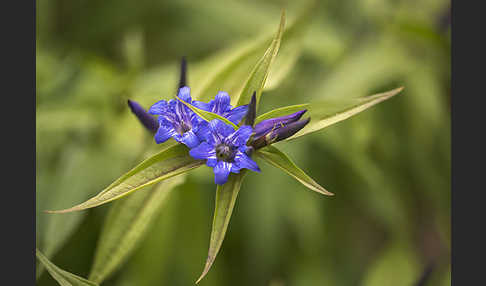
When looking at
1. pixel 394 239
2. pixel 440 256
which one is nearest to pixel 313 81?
pixel 394 239

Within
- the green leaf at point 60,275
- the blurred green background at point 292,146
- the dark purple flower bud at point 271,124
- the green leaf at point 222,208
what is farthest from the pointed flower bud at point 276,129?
the blurred green background at point 292,146

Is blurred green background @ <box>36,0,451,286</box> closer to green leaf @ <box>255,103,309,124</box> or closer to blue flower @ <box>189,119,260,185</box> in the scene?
green leaf @ <box>255,103,309,124</box>

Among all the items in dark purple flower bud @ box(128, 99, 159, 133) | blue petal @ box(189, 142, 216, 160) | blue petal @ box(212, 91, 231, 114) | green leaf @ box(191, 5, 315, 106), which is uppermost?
green leaf @ box(191, 5, 315, 106)

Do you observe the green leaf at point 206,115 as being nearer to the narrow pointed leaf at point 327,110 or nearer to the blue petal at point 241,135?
the blue petal at point 241,135

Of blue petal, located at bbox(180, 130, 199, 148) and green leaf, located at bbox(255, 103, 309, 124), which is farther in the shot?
green leaf, located at bbox(255, 103, 309, 124)

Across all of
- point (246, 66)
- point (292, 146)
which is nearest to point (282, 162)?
point (246, 66)

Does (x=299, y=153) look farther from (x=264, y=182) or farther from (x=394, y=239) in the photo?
(x=394, y=239)

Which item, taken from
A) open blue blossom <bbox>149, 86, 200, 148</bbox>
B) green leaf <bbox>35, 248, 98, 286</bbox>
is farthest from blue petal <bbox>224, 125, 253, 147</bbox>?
green leaf <bbox>35, 248, 98, 286</bbox>
